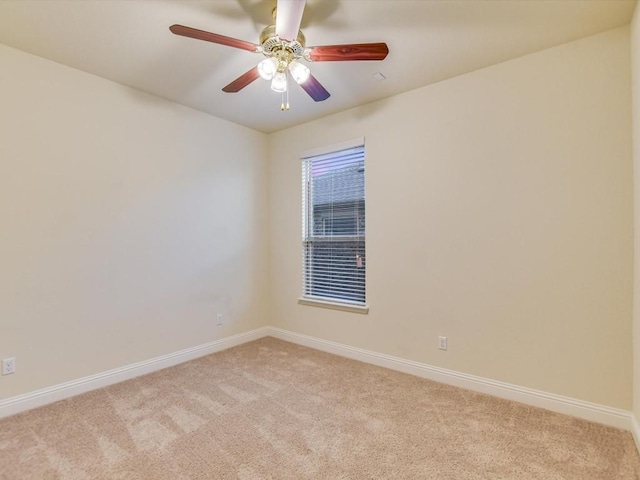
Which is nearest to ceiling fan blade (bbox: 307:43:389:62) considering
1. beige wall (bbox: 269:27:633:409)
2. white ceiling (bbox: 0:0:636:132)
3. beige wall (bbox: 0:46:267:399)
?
white ceiling (bbox: 0:0:636:132)

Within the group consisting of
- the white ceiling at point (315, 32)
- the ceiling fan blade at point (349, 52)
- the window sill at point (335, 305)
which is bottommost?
the window sill at point (335, 305)

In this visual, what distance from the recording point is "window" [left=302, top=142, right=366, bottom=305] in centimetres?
337

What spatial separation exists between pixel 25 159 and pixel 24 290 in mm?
968

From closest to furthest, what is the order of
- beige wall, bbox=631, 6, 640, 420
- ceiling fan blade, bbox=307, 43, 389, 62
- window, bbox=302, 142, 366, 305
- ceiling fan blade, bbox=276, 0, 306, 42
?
ceiling fan blade, bbox=276, 0, 306, 42 → ceiling fan blade, bbox=307, 43, 389, 62 → beige wall, bbox=631, 6, 640, 420 → window, bbox=302, 142, 366, 305

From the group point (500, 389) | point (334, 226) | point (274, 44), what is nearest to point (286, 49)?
point (274, 44)

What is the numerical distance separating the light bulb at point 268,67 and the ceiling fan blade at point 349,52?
23 cm

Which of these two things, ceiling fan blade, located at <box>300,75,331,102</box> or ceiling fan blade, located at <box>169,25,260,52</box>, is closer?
ceiling fan blade, located at <box>169,25,260,52</box>

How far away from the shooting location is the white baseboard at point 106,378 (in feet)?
7.38

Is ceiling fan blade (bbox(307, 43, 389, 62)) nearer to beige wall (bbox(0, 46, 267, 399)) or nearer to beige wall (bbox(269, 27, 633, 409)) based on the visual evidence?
beige wall (bbox(269, 27, 633, 409))

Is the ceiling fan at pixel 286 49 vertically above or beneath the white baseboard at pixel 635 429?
above

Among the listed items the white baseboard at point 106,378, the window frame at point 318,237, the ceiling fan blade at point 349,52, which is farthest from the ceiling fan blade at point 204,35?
the white baseboard at point 106,378

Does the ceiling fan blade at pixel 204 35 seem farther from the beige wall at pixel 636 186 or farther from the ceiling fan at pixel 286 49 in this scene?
the beige wall at pixel 636 186

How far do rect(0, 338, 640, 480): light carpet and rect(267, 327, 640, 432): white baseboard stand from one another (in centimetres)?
6

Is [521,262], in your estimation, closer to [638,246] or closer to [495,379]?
[638,246]
